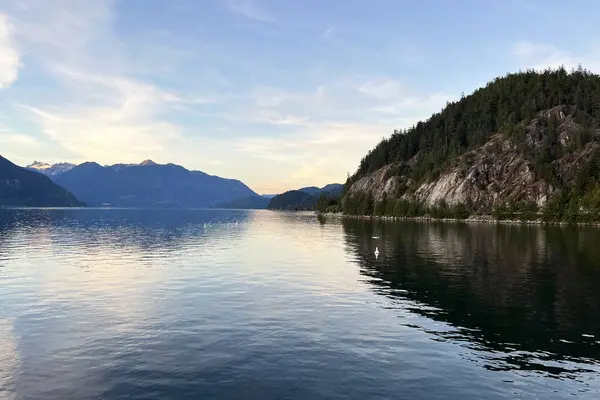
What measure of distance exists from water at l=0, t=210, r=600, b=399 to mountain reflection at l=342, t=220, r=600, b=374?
0.20 m

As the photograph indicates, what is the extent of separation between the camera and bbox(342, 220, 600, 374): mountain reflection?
33.2m

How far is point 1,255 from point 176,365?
79270 millimetres

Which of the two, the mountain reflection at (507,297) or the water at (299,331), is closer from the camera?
the water at (299,331)

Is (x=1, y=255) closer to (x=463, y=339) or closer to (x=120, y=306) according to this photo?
(x=120, y=306)

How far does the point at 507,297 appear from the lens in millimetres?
50844

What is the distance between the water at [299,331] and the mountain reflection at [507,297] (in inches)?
7.9

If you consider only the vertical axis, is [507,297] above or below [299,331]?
above

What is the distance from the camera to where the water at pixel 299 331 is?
85.7 ft

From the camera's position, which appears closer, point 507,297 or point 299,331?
point 299,331

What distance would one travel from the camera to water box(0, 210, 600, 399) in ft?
85.7

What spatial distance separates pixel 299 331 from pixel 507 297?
27.7 metres

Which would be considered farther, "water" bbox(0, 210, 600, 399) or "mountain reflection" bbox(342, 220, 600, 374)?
"mountain reflection" bbox(342, 220, 600, 374)

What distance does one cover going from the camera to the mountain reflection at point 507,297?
33.2 metres

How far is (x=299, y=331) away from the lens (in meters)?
37.3
